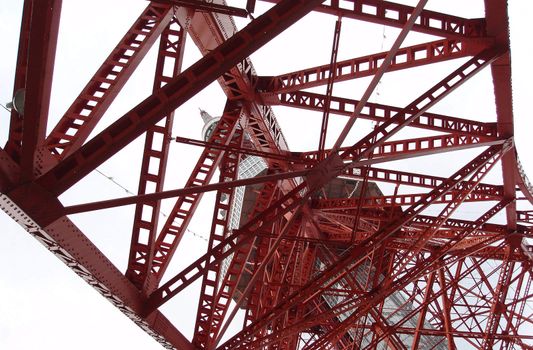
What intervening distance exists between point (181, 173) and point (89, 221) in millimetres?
12533

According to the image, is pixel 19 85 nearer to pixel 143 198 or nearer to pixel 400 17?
pixel 143 198

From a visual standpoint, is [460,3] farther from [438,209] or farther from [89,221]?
[89,221]

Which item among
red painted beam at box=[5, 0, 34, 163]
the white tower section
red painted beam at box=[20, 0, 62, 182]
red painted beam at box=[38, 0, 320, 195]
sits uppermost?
the white tower section

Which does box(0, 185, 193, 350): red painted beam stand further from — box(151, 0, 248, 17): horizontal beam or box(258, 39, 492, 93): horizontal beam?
box(258, 39, 492, 93): horizontal beam

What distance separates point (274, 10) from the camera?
9117 mm

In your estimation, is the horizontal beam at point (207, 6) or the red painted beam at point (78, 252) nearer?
the horizontal beam at point (207, 6)

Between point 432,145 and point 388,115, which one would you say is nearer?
point 388,115

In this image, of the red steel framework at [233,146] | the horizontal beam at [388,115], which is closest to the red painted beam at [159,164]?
the red steel framework at [233,146]

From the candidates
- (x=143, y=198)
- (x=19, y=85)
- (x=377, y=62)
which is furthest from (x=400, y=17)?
(x=19, y=85)

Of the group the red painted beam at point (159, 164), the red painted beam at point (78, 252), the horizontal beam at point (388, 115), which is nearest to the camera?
the red painted beam at point (78, 252)

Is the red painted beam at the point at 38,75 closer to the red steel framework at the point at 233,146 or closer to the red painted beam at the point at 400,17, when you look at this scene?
the red steel framework at the point at 233,146

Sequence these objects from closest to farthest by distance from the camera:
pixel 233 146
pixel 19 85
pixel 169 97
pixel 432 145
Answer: pixel 19 85 < pixel 169 97 < pixel 233 146 < pixel 432 145

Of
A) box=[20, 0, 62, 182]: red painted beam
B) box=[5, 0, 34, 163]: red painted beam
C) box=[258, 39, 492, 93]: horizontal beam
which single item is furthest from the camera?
box=[258, 39, 492, 93]: horizontal beam

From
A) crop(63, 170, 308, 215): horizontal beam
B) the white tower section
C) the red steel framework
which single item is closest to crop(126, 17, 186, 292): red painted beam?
the red steel framework
